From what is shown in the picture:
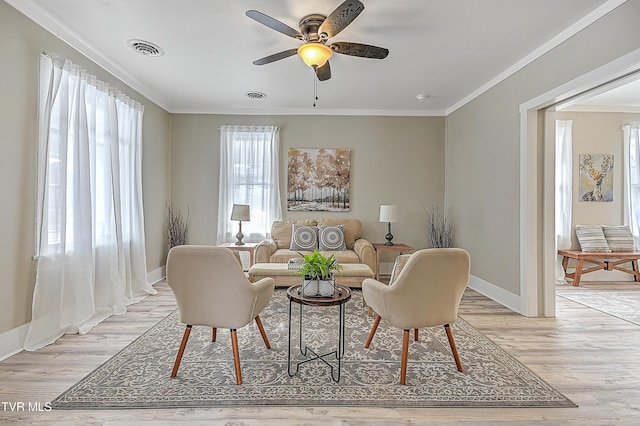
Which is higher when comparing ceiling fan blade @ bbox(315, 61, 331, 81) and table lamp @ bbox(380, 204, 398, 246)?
ceiling fan blade @ bbox(315, 61, 331, 81)

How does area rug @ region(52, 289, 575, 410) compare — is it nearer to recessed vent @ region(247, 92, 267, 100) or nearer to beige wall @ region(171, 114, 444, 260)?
beige wall @ region(171, 114, 444, 260)

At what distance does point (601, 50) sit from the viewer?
2.75 meters

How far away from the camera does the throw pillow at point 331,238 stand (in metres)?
5.19

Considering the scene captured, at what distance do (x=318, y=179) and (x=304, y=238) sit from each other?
118 cm

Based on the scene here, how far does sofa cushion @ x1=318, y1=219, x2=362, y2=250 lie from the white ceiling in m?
1.98

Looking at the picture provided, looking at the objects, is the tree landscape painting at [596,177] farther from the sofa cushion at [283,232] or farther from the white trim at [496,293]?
the sofa cushion at [283,232]

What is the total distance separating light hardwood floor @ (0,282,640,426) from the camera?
6.20ft

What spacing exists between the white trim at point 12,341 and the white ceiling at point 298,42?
2599 millimetres

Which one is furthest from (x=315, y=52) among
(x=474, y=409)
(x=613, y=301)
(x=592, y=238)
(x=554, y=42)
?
(x=592, y=238)

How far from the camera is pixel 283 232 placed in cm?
544

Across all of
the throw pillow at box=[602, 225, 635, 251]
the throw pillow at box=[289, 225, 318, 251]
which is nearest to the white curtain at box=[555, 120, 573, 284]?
the throw pillow at box=[602, 225, 635, 251]

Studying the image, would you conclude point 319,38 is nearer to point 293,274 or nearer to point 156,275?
point 293,274

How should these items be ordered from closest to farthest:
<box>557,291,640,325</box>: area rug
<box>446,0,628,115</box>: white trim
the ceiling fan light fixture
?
<box>446,0,628,115</box>: white trim
the ceiling fan light fixture
<box>557,291,640,325</box>: area rug

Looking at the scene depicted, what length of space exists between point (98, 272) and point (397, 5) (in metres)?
3.93
